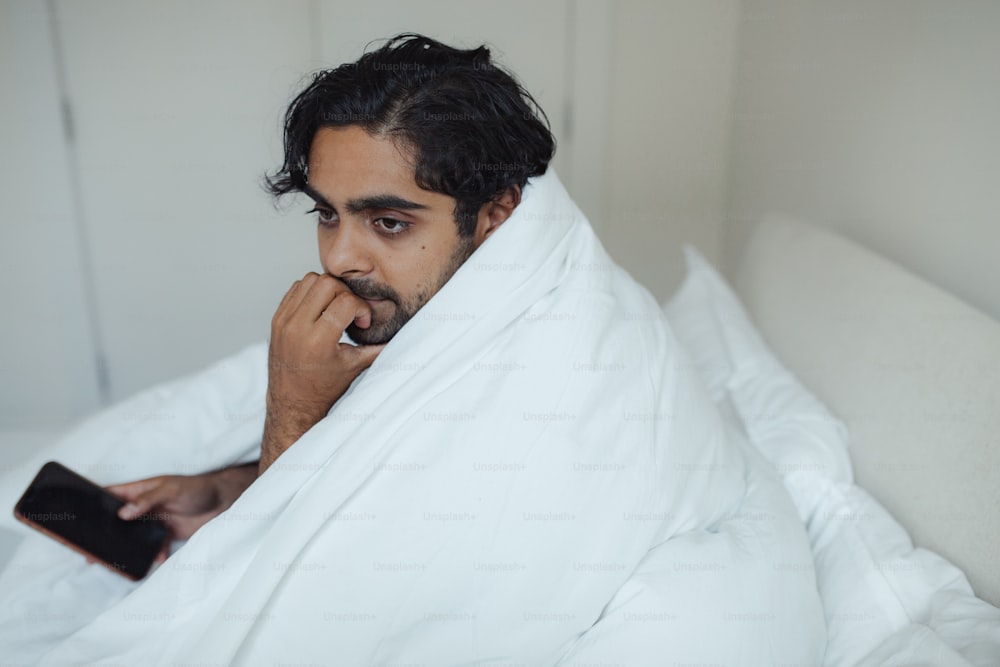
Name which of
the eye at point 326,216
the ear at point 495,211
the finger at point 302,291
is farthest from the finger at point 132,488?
the ear at point 495,211

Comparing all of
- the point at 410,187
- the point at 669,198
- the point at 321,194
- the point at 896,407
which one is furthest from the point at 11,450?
the point at 669,198

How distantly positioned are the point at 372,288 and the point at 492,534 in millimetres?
434

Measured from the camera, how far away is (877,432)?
111 centimetres

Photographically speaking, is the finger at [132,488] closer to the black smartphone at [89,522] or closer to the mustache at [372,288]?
the black smartphone at [89,522]

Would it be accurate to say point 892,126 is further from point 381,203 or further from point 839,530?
point 381,203

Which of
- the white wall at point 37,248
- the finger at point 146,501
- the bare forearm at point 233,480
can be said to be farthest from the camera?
the white wall at point 37,248

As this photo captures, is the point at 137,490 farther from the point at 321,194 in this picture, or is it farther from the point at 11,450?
the point at 321,194

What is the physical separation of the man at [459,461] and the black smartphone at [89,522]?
0.04 meters

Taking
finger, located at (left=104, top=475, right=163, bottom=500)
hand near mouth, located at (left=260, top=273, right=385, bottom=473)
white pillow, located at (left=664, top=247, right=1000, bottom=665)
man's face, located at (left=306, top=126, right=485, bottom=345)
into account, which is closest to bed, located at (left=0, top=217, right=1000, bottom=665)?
white pillow, located at (left=664, top=247, right=1000, bottom=665)

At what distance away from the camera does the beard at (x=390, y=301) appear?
3.63ft

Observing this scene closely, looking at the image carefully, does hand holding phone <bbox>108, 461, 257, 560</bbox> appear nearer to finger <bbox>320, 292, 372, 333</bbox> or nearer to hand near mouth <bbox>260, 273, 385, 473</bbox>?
hand near mouth <bbox>260, 273, 385, 473</bbox>

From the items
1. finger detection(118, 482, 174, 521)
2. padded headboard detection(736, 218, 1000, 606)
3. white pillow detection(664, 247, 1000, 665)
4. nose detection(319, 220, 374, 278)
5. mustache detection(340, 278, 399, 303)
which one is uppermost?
nose detection(319, 220, 374, 278)

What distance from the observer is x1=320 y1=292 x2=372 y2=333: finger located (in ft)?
3.49

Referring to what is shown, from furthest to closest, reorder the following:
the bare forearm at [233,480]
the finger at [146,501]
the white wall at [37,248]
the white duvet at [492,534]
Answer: the white wall at [37,248]
the bare forearm at [233,480]
the finger at [146,501]
the white duvet at [492,534]
